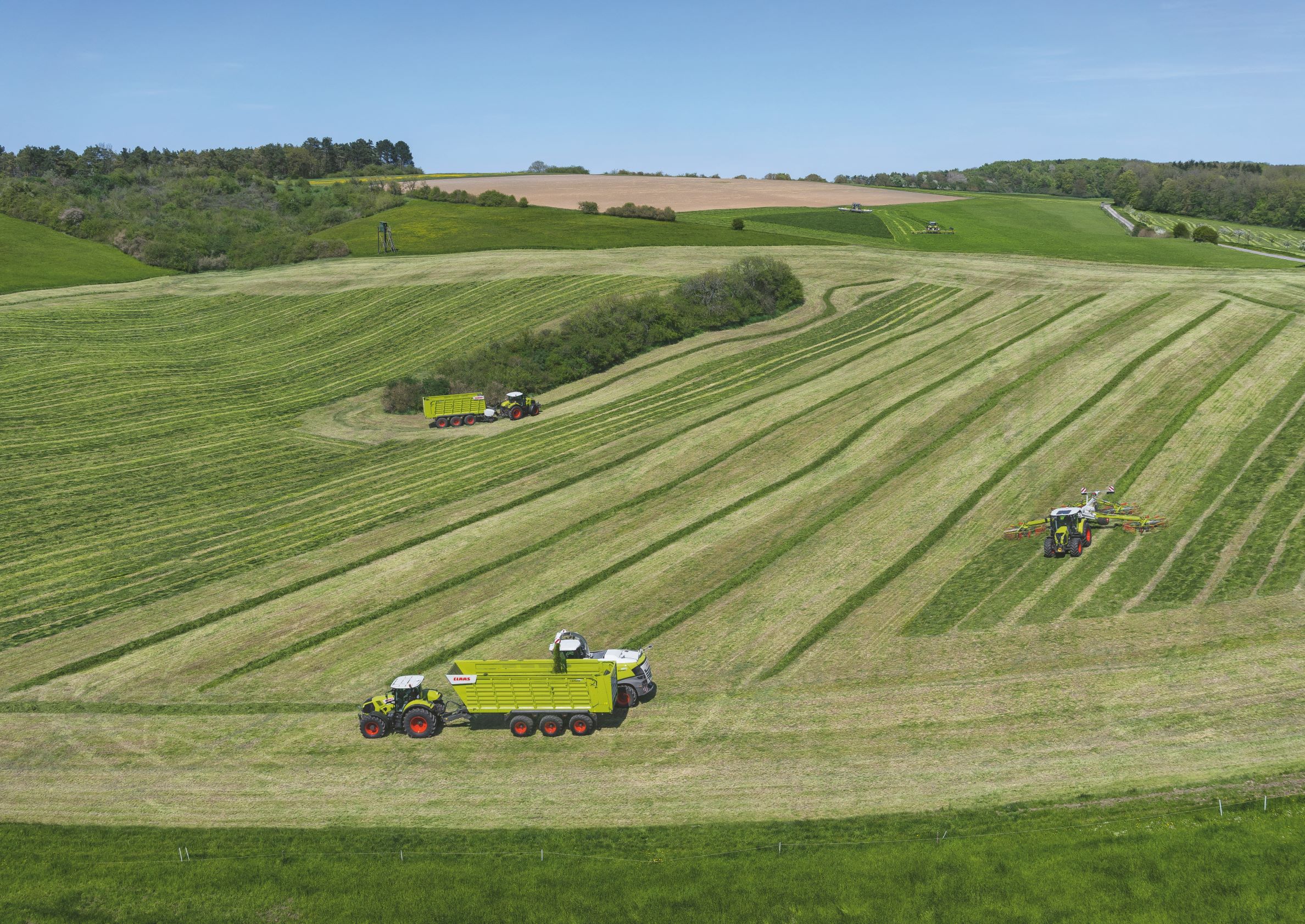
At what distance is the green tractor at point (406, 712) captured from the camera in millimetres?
26359

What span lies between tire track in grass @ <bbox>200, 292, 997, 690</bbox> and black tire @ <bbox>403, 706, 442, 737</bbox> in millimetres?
3823

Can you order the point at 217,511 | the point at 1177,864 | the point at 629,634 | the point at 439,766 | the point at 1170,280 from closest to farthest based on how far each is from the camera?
the point at 1177,864 < the point at 439,766 < the point at 629,634 < the point at 217,511 < the point at 1170,280

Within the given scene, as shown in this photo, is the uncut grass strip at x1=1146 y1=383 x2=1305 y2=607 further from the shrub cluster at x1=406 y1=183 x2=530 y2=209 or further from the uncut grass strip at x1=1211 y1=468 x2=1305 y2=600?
the shrub cluster at x1=406 y1=183 x2=530 y2=209

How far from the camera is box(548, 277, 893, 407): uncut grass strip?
6162cm

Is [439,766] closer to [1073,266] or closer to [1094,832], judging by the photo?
[1094,832]

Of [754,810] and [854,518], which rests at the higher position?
[854,518]

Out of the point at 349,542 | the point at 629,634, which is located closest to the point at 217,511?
the point at 349,542

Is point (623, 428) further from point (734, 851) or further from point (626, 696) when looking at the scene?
point (734, 851)

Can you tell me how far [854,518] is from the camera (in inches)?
1576

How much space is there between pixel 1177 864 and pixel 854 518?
21719 millimetres

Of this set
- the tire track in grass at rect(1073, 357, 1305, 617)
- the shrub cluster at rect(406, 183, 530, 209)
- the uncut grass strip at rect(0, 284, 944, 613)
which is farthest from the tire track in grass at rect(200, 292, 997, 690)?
the shrub cluster at rect(406, 183, 530, 209)

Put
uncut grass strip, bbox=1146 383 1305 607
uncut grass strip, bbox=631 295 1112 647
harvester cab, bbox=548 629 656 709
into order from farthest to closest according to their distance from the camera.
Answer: uncut grass strip, bbox=631 295 1112 647 → uncut grass strip, bbox=1146 383 1305 607 → harvester cab, bbox=548 629 656 709

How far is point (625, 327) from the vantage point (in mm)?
68750

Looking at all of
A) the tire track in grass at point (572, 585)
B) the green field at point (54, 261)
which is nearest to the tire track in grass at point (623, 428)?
the tire track in grass at point (572, 585)
